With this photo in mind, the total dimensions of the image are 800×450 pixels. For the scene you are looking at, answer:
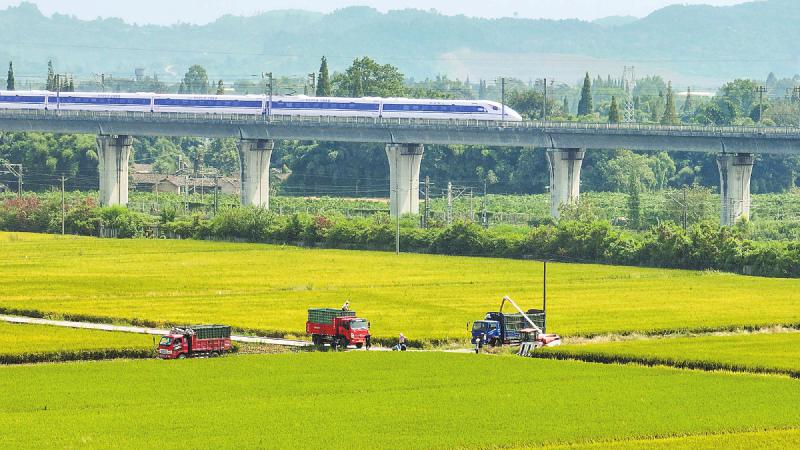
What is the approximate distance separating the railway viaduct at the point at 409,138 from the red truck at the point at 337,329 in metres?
69.4

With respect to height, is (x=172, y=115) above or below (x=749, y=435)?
above

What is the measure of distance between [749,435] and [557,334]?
2488 cm

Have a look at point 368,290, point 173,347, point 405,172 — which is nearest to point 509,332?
point 173,347

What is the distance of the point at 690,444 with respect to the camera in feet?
151

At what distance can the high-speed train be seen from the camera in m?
161

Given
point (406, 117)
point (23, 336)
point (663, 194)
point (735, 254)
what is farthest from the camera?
point (663, 194)

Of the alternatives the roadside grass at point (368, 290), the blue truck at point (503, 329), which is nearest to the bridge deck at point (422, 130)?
the roadside grass at point (368, 290)

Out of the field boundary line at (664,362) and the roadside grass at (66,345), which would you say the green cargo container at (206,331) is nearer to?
the roadside grass at (66,345)

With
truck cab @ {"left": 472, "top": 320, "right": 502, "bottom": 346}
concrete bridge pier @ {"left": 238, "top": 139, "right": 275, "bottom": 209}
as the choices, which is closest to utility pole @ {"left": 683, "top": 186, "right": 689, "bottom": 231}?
concrete bridge pier @ {"left": 238, "top": 139, "right": 275, "bottom": 209}

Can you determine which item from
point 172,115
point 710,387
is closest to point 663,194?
point 172,115

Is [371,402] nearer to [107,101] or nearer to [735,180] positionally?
[735,180]

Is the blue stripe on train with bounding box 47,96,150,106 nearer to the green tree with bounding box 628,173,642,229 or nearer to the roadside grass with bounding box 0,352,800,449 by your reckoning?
the green tree with bounding box 628,173,642,229

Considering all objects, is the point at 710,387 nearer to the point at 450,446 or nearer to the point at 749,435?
the point at 749,435

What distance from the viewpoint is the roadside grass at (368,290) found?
77688mm
